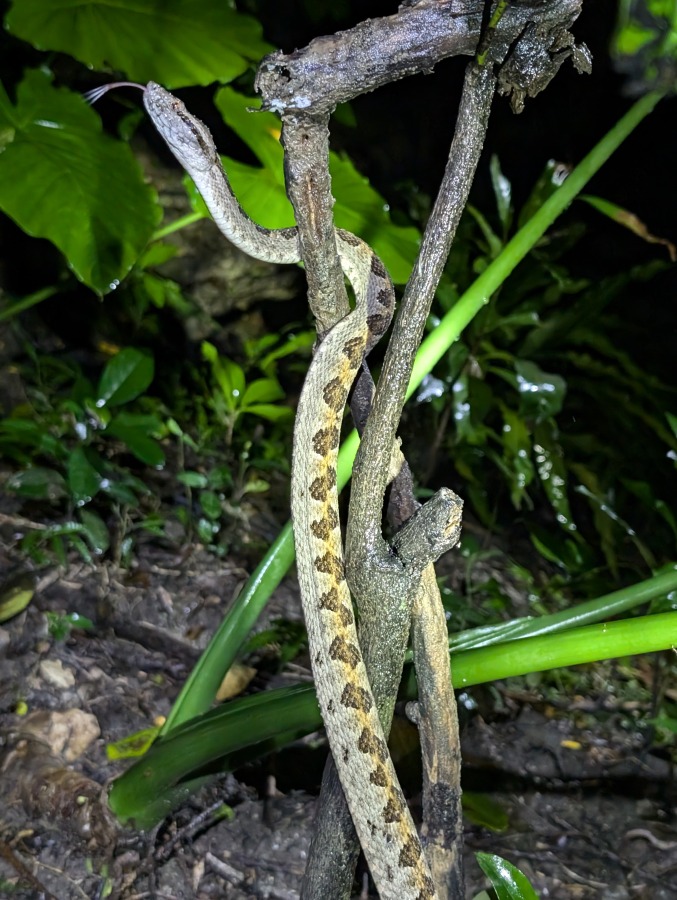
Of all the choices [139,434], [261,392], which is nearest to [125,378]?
[139,434]

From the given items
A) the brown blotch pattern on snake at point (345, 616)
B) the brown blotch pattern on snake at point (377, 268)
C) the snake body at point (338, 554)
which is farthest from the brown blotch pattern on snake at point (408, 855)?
the brown blotch pattern on snake at point (377, 268)

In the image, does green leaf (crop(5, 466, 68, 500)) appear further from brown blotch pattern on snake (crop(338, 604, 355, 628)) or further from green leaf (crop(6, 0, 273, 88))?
brown blotch pattern on snake (crop(338, 604, 355, 628))

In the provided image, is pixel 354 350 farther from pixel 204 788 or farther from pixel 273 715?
pixel 204 788

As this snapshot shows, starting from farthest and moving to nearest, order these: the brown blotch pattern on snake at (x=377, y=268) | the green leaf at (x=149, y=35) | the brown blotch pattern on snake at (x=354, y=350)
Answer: the green leaf at (x=149, y=35) < the brown blotch pattern on snake at (x=377, y=268) < the brown blotch pattern on snake at (x=354, y=350)

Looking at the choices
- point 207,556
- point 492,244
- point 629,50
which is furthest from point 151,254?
point 629,50

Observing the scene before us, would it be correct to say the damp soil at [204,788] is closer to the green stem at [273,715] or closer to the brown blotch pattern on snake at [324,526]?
the green stem at [273,715]

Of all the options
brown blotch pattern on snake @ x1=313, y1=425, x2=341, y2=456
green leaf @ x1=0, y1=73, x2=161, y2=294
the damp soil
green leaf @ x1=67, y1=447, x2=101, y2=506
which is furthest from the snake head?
the damp soil

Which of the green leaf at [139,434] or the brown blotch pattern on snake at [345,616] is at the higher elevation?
the green leaf at [139,434]
